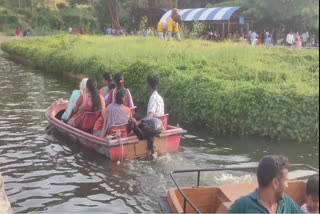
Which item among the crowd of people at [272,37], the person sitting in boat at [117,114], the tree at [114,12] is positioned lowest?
the person sitting in boat at [117,114]

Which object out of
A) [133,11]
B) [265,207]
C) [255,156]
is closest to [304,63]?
[255,156]

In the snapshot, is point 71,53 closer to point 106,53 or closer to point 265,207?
point 106,53

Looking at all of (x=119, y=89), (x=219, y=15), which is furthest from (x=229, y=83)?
(x=219, y=15)

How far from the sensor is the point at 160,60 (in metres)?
15.2

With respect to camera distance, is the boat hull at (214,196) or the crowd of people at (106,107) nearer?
the boat hull at (214,196)

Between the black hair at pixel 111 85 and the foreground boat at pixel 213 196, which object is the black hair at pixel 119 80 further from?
the foreground boat at pixel 213 196

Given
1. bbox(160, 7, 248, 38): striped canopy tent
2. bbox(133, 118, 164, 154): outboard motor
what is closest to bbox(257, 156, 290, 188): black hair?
bbox(133, 118, 164, 154): outboard motor

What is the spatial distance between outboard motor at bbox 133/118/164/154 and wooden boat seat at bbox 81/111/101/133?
112 centimetres

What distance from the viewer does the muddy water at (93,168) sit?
659 cm

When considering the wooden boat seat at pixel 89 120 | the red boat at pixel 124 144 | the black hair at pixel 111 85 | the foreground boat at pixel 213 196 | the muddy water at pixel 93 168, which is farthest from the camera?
the black hair at pixel 111 85

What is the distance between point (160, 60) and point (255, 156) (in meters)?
7.33

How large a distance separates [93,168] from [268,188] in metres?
5.36

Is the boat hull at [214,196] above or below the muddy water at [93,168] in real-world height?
above

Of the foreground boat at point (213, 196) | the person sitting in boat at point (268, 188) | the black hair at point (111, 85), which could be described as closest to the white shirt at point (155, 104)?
the black hair at point (111, 85)
